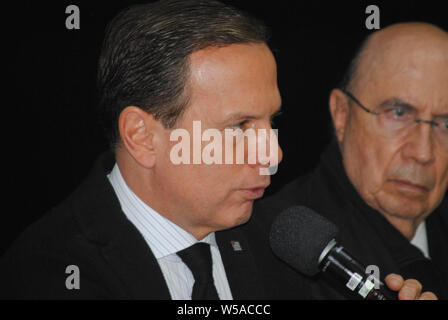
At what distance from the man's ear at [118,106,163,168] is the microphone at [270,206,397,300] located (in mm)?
552

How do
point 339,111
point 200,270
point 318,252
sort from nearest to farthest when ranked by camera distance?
point 318,252, point 200,270, point 339,111

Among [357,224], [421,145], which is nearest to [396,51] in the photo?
[421,145]

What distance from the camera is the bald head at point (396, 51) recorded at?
2.61 m

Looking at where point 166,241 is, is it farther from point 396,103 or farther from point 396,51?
point 396,51

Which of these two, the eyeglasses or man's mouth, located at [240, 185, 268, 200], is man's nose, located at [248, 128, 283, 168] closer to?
man's mouth, located at [240, 185, 268, 200]

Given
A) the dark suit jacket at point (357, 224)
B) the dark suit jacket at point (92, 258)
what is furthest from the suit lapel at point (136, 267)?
the dark suit jacket at point (357, 224)

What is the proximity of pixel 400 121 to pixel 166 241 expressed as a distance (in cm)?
138

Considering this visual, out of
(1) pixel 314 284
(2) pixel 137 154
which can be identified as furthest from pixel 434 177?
(2) pixel 137 154

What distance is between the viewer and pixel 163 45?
75.9 inches

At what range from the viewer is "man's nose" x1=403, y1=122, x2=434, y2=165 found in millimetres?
2570

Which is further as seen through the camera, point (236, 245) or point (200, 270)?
point (236, 245)

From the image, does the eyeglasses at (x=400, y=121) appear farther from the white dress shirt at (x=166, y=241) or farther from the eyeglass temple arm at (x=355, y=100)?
the white dress shirt at (x=166, y=241)
